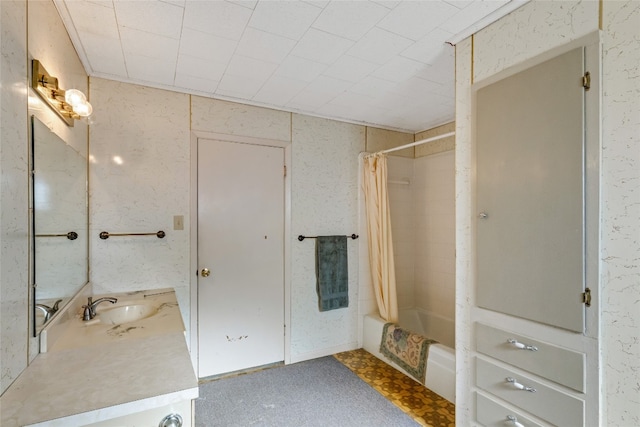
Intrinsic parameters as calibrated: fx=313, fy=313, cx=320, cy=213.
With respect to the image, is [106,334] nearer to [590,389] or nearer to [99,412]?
[99,412]

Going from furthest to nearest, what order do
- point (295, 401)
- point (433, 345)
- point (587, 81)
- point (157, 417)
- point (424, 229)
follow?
point (424, 229), point (433, 345), point (295, 401), point (587, 81), point (157, 417)

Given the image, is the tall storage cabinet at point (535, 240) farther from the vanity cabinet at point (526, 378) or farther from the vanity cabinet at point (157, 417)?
the vanity cabinet at point (157, 417)

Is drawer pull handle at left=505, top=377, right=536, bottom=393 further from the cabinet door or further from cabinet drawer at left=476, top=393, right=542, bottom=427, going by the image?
the cabinet door

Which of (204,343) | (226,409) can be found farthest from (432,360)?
(204,343)

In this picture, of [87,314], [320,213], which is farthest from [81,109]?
[320,213]

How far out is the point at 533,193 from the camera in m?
1.43

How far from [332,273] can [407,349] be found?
944mm

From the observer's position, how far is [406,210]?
145 inches

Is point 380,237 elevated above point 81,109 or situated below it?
below

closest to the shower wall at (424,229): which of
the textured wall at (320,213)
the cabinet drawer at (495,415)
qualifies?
the textured wall at (320,213)

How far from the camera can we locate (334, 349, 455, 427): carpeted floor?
2.14 m

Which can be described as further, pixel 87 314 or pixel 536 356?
pixel 87 314

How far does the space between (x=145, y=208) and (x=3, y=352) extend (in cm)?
154

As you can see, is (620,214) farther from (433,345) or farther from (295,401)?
(295,401)
